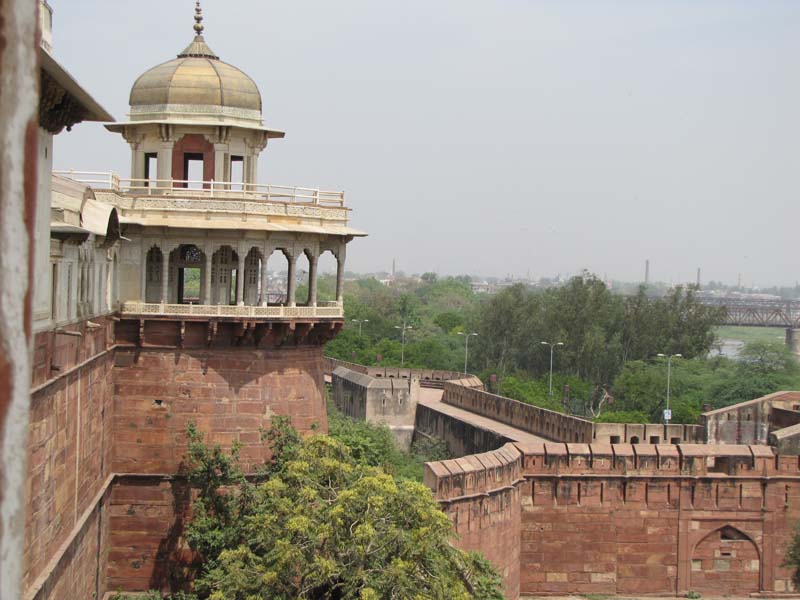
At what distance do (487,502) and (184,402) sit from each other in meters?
7.58

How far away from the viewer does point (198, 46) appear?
20.1 meters

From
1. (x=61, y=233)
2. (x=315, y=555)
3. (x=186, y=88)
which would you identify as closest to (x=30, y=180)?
(x=61, y=233)

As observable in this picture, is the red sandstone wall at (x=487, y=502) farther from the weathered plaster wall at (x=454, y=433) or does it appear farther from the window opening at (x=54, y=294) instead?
the window opening at (x=54, y=294)

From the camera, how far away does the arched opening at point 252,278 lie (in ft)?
61.8

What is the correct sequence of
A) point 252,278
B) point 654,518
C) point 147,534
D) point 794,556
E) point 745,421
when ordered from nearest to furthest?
point 147,534, point 252,278, point 794,556, point 654,518, point 745,421

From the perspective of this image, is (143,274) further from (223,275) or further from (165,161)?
(165,161)

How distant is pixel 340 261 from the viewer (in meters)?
19.9

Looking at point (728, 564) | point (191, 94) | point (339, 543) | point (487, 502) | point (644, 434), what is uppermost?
point (191, 94)

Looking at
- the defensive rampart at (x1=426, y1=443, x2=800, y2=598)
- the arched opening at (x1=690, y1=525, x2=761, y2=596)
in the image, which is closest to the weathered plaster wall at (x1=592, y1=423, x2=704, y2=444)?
the defensive rampart at (x1=426, y1=443, x2=800, y2=598)

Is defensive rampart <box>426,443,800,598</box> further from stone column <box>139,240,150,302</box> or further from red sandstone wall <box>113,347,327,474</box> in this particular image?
stone column <box>139,240,150,302</box>

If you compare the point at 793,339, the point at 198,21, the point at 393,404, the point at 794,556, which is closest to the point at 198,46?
the point at 198,21

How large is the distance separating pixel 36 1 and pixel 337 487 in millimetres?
14546

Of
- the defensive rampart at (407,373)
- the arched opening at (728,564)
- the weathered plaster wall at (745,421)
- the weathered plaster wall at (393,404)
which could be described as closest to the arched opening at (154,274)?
the arched opening at (728,564)

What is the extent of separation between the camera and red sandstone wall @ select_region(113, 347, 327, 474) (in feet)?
57.4
